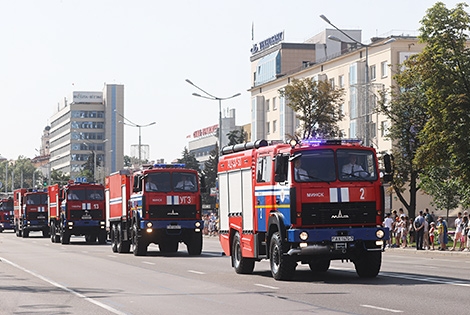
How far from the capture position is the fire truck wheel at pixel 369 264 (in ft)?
60.6

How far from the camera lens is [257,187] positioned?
65.3 feet

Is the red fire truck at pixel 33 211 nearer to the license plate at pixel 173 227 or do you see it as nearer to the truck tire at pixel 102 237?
the truck tire at pixel 102 237

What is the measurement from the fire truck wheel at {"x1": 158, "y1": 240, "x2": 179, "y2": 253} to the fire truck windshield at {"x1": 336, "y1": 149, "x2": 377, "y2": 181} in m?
14.6

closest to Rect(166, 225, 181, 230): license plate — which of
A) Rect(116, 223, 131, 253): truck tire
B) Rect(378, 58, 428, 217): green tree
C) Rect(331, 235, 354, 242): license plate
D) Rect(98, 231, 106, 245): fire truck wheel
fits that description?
Rect(116, 223, 131, 253): truck tire

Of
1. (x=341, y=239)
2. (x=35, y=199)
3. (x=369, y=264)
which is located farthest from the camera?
(x=35, y=199)

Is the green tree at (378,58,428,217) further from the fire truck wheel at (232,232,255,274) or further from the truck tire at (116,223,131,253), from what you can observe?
the fire truck wheel at (232,232,255,274)

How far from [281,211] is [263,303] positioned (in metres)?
4.38

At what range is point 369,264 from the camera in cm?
1869

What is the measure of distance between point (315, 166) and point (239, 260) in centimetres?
409

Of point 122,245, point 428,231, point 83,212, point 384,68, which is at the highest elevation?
point 384,68

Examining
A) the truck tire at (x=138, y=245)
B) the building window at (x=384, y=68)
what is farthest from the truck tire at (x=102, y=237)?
the building window at (x=384, y=68)

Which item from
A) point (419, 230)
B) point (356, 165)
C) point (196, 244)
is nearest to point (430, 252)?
point (419, 230)

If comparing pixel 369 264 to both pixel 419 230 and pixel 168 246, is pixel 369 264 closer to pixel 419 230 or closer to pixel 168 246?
pixel 168 246

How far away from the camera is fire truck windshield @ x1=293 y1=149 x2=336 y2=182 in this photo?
18000 millimetres
